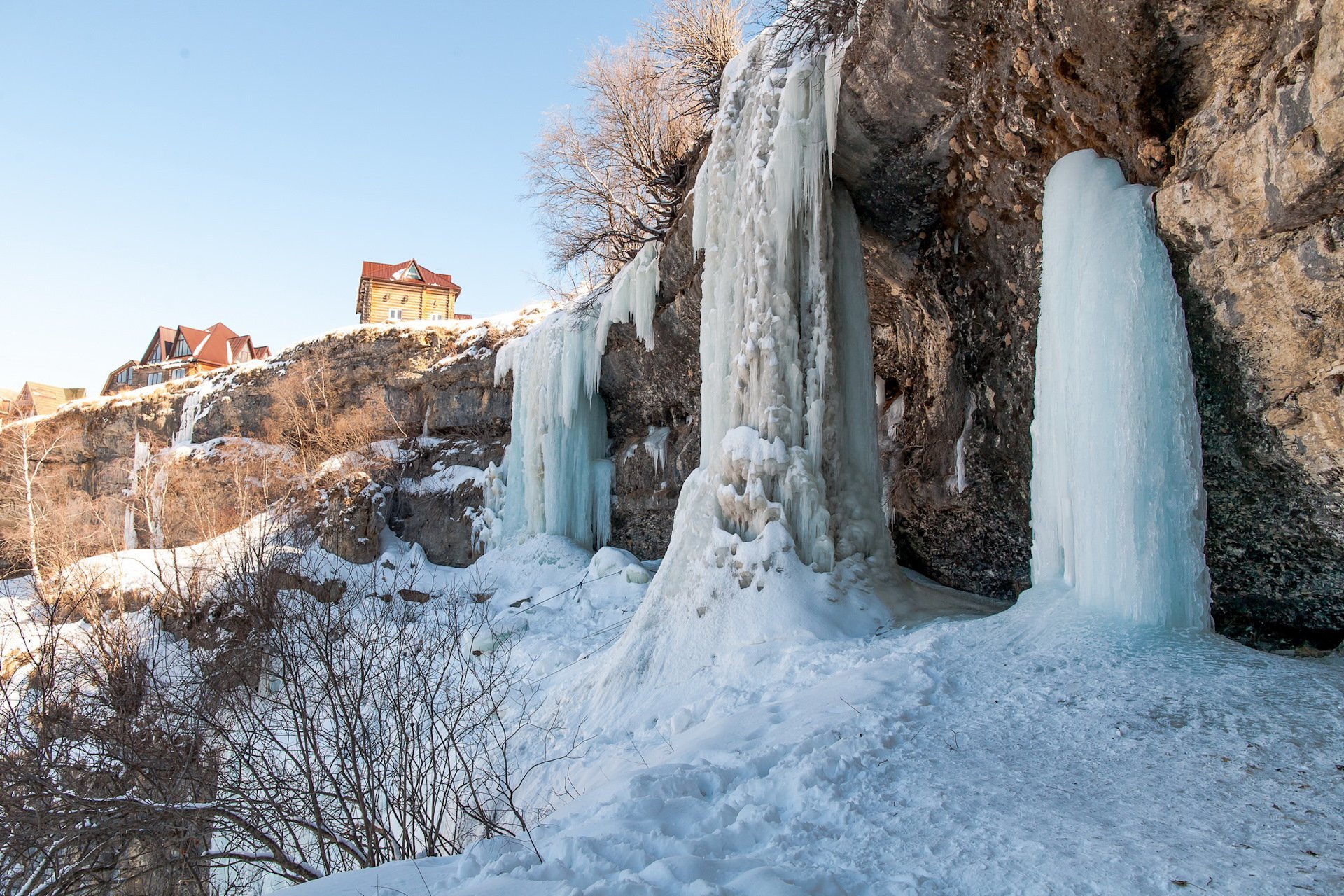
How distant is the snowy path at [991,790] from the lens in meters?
2.09

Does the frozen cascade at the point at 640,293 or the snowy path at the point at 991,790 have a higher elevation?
the frozen cascade at the point at 640,293

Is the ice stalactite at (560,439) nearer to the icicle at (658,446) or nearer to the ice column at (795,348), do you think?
the icicle at (658,446)

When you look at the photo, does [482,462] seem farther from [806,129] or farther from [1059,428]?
[1059,428]

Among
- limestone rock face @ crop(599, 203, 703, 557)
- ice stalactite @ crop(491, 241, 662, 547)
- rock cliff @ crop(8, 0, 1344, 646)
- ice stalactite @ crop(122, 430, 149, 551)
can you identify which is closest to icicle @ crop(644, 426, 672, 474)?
limestone rock face @ crop(599, 203, 703, 557)

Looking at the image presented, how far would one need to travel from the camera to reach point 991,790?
104 inches

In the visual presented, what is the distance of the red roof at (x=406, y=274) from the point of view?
1321 inches

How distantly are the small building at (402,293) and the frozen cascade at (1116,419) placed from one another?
31720 millimetres

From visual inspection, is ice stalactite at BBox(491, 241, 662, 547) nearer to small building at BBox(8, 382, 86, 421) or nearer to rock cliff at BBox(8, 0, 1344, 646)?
rock cliff at BBox(8, 0, 1344, 646)

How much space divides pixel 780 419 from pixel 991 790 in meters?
4.00

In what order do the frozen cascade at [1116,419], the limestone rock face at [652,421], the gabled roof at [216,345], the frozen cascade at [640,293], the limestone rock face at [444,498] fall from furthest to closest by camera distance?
1. the gabled roof at [216,345]
2. the limestone rock face at [444,498]
3. the limestone rock face at [652,421]
4. the frozen cascade at [640,293]
5. the frozen cascade at [1116,419]

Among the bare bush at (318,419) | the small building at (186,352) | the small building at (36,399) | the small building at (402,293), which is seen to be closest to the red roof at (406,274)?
the small building at (402,293)

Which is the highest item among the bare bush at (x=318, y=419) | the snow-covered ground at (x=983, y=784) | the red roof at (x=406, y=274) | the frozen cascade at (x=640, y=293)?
the red roof at (x=406, y=274)

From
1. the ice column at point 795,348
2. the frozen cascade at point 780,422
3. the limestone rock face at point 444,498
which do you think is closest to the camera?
the frozen cascade at point 780,422

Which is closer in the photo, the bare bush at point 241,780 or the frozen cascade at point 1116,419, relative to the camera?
the bare bush at point 241,780
